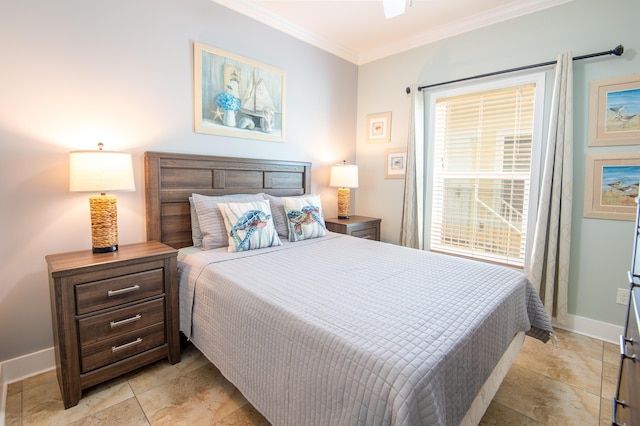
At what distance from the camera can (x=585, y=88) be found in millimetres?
2359

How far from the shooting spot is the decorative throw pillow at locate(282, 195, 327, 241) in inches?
102

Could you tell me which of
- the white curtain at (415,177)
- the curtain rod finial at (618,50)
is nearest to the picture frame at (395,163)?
the white curtain at (415,177)

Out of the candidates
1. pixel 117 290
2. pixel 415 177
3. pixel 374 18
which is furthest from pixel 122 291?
pixel 374 18

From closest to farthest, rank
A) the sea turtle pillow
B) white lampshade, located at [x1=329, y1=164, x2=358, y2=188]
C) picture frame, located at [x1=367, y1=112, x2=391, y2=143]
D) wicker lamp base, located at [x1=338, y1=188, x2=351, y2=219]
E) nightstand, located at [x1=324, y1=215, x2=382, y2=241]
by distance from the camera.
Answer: the sea turtle pillow, nightstand, located at [x1=324, y1=215, x2=382, y2=241], white lampshade, located at [x1=329, y1=164, x2=358, y2=188], wicker lamp base, located at [x1=338, y1=188, x2=351, y2=219], picture frame, located at [x1=367, y1=112, x2=391, y2=143]

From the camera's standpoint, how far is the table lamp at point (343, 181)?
340 cm

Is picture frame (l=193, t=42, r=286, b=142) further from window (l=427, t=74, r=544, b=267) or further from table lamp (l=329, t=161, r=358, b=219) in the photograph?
window (l=427, t=74, r=544, b=267)

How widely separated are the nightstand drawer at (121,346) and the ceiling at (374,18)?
256 centimetres

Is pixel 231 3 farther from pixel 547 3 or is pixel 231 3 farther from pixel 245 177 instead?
pixel 547 3

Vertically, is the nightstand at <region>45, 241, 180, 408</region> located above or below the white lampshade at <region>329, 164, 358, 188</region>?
below

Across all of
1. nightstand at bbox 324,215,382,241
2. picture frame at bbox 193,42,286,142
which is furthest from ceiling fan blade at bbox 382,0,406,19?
nightstand at bbox 324,215,382,241

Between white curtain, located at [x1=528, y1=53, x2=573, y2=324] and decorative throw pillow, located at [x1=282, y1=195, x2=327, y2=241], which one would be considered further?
decorative throw pillow, located at [x1=282, y1=195, x2=327, y2=241]

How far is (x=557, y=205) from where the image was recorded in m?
2.43

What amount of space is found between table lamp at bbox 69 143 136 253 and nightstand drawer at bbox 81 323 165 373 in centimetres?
54

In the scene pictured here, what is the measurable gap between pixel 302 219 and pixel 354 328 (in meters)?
1.56
